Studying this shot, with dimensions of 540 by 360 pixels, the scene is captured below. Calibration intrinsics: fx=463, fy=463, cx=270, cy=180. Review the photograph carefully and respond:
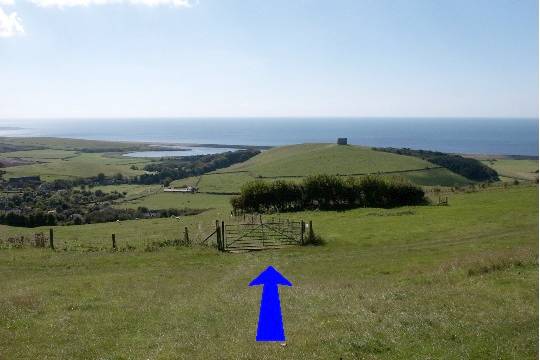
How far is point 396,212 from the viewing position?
58.3 metres

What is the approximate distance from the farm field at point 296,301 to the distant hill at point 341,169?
250 feet

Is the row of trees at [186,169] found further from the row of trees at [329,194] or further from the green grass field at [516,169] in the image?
the green grass field at [516,169]

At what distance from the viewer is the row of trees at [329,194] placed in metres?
67.4

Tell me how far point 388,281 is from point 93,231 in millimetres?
39102

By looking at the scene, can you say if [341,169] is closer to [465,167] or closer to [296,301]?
[465,167]

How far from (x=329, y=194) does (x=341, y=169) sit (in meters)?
55.9

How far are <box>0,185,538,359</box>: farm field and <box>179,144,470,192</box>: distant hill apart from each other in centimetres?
7619

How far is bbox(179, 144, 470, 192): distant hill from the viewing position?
119m

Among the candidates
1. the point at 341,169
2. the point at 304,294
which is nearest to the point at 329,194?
the point at 304,294

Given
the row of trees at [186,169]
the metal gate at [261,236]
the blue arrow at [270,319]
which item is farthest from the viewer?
the row of trees at [186,169]

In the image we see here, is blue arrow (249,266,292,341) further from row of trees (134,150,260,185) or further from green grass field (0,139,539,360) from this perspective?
row of trees (134,150,260,185)

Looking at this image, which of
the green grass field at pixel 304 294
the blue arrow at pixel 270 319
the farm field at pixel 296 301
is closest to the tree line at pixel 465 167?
the green grass field at pixel 304 294

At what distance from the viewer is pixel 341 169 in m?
123

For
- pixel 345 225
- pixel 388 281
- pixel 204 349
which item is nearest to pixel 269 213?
pixel 345 225
